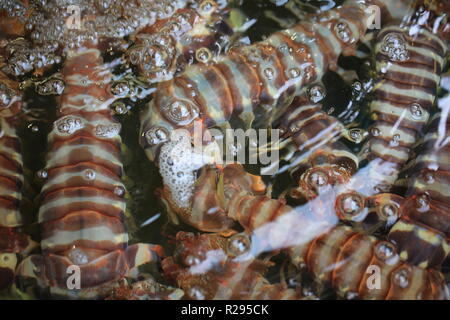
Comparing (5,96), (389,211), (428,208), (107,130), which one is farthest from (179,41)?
(428,208)

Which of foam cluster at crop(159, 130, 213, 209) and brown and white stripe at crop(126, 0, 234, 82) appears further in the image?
brown and white stripe at crop(126, 0, 234, 82)

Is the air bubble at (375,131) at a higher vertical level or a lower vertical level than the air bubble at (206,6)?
lower

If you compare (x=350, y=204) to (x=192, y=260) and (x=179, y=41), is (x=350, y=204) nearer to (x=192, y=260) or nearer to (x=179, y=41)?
(x=192, y=260)

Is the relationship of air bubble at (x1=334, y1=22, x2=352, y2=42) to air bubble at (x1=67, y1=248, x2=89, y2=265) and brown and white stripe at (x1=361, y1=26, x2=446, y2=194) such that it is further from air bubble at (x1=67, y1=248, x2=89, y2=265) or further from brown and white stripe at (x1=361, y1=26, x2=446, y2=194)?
air bubble at (x1=67, y1=248, x2=89, y2=265)

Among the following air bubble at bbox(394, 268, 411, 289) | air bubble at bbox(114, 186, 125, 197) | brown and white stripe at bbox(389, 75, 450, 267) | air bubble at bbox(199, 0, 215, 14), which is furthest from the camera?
air bubble at bbox(199, 0, 215, 14)

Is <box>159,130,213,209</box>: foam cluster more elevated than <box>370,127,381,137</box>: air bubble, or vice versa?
<box>370,127,381,137</box>: air bubble

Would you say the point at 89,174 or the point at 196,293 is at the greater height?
the point at 89,174

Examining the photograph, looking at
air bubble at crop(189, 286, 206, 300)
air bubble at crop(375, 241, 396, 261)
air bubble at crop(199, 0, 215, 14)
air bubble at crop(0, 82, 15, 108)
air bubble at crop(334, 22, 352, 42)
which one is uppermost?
air bubble at crop(199, 0, 215, 14)

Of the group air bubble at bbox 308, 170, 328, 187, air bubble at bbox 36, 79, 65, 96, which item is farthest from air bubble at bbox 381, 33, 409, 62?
air bubble at bbox 36, 79, 65, 96

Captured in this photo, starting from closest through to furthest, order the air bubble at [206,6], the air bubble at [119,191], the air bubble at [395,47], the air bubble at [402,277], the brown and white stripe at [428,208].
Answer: the air bubble at [402,277] → the brown and white stripe at [428,208] → the air bubble at [119,191] → the air bubble at [395,47] → the air bubble at [206,6]

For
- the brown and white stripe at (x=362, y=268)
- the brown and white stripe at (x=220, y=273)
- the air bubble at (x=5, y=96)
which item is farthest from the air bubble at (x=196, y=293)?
the air bubble at (x=5, y=96)

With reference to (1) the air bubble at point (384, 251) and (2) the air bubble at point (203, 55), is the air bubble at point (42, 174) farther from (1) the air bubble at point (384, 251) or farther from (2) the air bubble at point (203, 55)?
(1) the air bubble at point (384, 251)

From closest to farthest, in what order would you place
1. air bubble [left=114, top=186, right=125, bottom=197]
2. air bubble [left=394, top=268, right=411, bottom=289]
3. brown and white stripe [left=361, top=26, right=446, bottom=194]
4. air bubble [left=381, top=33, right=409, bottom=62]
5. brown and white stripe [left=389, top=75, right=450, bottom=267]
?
air bubble [left=394, top=268, right=411, bottom=289], brown and white stripe [left=389, top=75, right=450, bottom=267], air bubble [left=114, top=186, right=125, bottom=197], brown and white stripe [left=361, top=26, right=446, bottom=194], air bubble [left=381, top=33, right=409, bottom=62]
